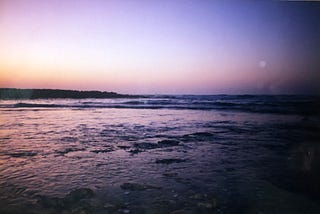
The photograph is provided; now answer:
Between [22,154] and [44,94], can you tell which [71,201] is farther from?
[44,94]

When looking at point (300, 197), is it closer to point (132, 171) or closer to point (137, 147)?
point (132, 171)

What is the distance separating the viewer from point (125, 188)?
3.00 meters

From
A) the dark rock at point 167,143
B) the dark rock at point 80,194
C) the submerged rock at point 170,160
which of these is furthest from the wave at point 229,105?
the dark rock at point 80,194

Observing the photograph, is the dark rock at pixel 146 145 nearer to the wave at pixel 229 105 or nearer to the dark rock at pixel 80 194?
the dark rock at pixel 80 194

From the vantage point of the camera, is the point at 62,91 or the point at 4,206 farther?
the point at 62,91

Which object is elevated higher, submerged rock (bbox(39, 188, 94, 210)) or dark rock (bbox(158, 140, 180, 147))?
dark rock (bbox(158, 140, 180, 147))

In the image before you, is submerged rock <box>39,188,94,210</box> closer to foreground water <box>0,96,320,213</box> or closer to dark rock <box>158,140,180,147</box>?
foreground water <box>0,96,320,213</box>

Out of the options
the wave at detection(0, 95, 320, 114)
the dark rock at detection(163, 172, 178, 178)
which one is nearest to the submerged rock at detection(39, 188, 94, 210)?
the dark rock at detection(163, 172, 178, 178)

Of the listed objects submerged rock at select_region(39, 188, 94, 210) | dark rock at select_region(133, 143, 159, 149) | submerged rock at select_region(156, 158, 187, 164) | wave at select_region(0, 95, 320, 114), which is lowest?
submerged rock at select_region(39, 188, 94, 210)

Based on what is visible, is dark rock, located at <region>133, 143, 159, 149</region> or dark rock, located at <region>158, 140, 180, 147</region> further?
dark rock, located at <region>158, 140, 180, 147</region>

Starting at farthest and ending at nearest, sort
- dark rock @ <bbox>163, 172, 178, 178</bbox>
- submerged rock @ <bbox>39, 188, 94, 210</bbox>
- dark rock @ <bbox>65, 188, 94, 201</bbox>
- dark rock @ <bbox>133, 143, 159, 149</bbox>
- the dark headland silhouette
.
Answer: the dark headland silhouette < dark rock @ <bbox>133, 143, 159, 149</bbox> < dark rock @ <bbox>163, 172, 178, 178</bbox> < dark rock @ <bbox>65, 188, 94, 201</bbox> < submerged rock @ <bbox>39, 188, 94, 210</bbox>

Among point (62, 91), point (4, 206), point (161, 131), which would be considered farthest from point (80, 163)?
point (62, 91)

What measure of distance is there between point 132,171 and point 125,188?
56cm

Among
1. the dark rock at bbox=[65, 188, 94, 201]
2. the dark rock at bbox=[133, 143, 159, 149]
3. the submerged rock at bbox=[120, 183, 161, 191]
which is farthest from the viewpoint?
the dark rock at bbox=[133, 143, 159, 149]
